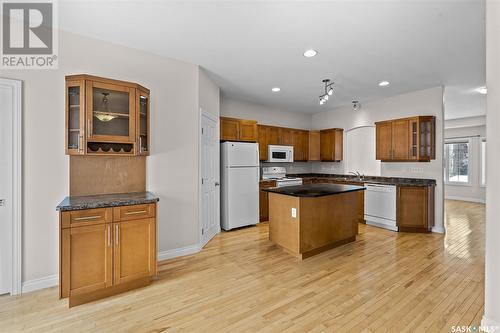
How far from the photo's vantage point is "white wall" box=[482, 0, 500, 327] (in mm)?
1695

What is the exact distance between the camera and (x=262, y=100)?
17.9 feet

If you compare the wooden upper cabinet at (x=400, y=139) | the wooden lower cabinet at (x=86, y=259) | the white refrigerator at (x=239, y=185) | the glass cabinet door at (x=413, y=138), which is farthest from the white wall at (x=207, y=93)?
the glass cabinet door at (x=413, y=138)

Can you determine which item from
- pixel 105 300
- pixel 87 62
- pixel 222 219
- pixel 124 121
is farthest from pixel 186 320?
pixel 87 62

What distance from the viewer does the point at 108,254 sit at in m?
2.26

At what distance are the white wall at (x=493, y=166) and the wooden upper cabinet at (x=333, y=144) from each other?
4293 millimetres

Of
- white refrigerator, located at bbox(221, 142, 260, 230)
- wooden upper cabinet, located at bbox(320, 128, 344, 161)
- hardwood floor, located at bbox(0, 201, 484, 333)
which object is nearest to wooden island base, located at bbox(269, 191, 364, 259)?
hardwood floor, located at bbox(0, 201, 484, 333)

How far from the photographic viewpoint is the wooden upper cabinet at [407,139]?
4520 mm

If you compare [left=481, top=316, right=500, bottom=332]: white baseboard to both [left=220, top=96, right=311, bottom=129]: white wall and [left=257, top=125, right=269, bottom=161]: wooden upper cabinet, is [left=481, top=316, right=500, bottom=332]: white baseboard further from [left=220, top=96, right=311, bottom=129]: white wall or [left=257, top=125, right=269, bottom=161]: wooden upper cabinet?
[left=220, top=96, right=311, bottom=129]: white wall

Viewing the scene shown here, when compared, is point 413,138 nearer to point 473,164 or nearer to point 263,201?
point 263,201

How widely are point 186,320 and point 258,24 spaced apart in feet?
9.48

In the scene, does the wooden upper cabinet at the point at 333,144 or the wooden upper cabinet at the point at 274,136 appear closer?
the wooden upper cabinet at the point at 274,136

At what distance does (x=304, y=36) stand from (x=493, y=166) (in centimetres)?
212

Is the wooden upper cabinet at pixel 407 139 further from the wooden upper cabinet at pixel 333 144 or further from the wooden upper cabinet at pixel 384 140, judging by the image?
the wooden upper cabinet at pixel 333 144

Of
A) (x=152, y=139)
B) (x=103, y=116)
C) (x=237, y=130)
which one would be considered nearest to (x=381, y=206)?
(x=237, y=130)
